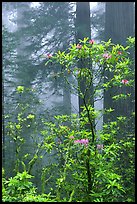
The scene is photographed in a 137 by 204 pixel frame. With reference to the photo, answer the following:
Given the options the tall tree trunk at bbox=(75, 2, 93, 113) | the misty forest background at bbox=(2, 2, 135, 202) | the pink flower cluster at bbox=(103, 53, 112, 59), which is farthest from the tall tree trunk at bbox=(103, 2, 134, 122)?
the pink flower cluster at bbox=(103, 53, 112, 59)

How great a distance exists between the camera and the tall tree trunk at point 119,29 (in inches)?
144

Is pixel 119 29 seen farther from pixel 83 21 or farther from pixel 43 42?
pixel 43 42

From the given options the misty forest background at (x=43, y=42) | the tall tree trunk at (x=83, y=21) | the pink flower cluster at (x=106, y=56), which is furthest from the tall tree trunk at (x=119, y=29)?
the pink flower cluster at (x=106, y=56)

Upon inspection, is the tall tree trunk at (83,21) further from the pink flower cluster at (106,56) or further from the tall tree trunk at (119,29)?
the pink flower cluster at (106,56)

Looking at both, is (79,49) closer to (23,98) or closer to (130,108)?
(130,108)

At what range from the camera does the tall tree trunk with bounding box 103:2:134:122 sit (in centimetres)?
367

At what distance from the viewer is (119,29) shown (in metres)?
3.99

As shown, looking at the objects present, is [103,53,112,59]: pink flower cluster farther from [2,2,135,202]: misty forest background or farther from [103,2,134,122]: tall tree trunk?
[2,2,135,202]: misty forest background

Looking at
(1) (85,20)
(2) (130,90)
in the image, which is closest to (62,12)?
(1) (85,20)

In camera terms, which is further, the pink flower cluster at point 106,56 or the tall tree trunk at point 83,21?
the tall tree trunk at point 83,21

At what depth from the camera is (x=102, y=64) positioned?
2.26 meters

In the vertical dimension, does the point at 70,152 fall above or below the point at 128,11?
below

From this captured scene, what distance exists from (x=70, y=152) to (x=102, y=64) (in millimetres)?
762

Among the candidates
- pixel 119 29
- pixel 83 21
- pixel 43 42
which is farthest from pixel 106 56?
pixel 43 42
